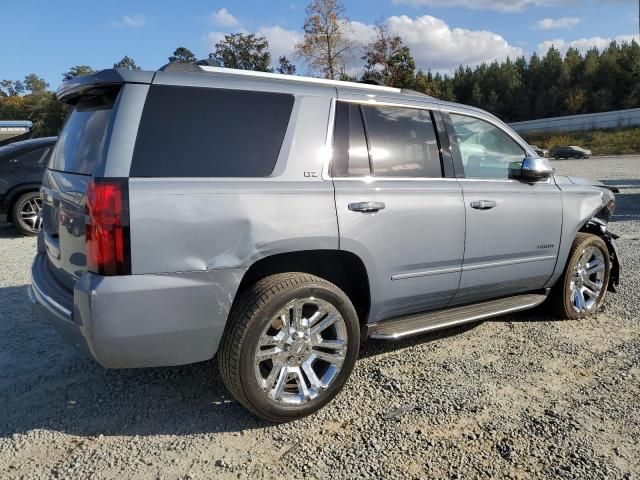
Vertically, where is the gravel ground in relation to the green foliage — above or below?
below

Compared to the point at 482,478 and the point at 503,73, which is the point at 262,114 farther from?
the point at 503,73

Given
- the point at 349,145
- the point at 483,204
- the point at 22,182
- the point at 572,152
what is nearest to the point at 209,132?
the point at 349,145

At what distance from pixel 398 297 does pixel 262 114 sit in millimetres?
1455

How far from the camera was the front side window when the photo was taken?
3840 millimetres

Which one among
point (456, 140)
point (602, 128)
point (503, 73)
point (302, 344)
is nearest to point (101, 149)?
point (302, 344)

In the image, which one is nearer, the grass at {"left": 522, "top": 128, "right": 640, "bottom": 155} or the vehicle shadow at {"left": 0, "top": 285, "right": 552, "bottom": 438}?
the vehicle shadow at {"left": 0, "top": 285, "right": 552, "bottom": 438}

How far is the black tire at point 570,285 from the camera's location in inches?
172

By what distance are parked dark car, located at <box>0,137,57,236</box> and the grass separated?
38662mm

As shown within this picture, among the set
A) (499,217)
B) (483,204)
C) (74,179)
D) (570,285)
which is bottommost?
(570,285)

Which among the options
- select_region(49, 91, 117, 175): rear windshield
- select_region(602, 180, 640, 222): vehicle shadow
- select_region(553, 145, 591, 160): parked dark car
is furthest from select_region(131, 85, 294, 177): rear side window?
select_region(553, 145, 591, 160): parked dark car

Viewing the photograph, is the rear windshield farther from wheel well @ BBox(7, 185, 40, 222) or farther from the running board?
wheel well @ BBox(7, 185, 40, 222)

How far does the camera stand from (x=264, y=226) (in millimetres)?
2742

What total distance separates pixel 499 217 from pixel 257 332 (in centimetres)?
208

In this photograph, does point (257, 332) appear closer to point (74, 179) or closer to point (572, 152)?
point (74, 179)
